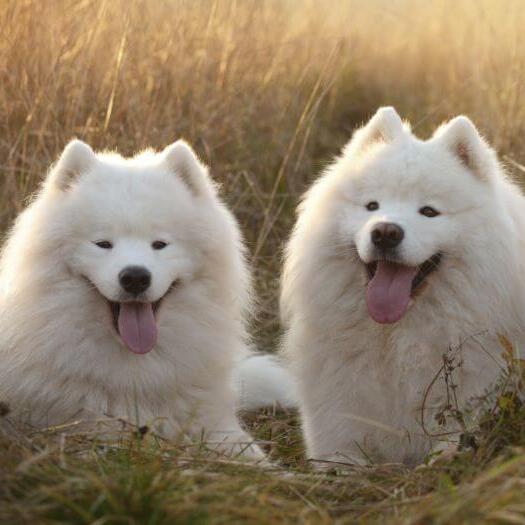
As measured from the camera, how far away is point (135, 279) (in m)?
3.75

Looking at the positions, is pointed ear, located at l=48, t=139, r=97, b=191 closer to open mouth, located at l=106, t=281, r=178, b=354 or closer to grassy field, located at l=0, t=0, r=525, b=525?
open mouth, located at l=106, t=281, r=178, b=354

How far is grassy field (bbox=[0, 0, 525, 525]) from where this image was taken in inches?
107

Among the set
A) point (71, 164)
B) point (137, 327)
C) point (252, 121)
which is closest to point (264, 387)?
point (137, 327)

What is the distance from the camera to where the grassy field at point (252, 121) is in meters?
2.71

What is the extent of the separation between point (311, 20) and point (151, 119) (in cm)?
252

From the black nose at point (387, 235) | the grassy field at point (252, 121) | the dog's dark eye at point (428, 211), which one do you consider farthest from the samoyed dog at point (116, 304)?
the dog's dark eye at point (428, 211)

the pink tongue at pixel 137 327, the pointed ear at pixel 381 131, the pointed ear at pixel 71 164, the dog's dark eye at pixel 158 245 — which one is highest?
the pointed ear at pixel 381 131

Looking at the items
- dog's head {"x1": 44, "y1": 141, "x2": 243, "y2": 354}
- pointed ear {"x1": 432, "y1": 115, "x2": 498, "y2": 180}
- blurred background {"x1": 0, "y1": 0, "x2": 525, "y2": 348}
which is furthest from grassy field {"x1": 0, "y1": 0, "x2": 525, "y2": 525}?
pointed ear {"x1": 432, "y1": 115, "x2": 498, "y2": 180}

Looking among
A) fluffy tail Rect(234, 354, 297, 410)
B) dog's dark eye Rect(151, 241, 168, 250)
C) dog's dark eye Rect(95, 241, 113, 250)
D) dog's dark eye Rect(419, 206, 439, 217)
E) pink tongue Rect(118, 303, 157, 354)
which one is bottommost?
fluffy tail Rect(234, 354, 297, 410)

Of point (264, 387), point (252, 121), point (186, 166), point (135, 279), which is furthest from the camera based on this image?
point (252, 121)

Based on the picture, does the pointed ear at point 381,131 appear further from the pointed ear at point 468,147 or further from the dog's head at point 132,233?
the dog's head at point 132,233

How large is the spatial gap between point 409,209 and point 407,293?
357 mm

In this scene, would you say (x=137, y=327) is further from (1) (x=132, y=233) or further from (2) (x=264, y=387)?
(2) (x=264, y=387)

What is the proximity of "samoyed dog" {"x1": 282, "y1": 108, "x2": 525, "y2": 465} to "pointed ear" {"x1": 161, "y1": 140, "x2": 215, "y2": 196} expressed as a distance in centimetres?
57
